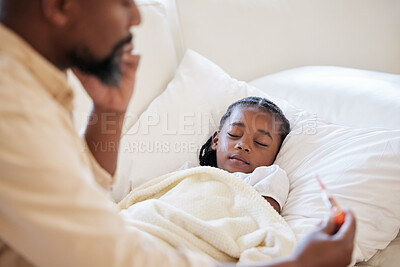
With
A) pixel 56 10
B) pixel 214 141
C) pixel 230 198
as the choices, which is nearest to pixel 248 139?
pixel 214 141

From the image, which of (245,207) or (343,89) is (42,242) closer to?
(245,207)

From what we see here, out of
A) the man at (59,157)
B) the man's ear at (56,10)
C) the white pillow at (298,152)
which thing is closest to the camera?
the man at (59,157)

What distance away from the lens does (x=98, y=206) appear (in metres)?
0.68

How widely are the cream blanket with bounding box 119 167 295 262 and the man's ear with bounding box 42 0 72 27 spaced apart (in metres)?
0.57

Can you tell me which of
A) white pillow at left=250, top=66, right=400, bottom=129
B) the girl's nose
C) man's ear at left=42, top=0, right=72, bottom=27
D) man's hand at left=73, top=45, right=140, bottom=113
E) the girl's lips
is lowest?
the girl's lips

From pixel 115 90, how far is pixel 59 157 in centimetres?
36

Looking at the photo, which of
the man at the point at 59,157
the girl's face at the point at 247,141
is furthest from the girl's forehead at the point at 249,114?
the man at the point at 59,157

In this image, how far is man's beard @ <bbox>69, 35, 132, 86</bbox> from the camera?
0.80 metres

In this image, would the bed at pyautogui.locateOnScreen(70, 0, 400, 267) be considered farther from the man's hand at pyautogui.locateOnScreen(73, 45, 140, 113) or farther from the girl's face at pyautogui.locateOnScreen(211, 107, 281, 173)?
the man's hand at pyautogui.locateOnScreen(73, 45, 140, 113)

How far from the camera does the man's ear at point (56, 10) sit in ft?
2.45

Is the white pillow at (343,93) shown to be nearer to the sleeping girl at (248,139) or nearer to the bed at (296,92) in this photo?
the bed at (296,92)

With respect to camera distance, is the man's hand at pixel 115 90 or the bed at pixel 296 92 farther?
the bed at pixel 296 92

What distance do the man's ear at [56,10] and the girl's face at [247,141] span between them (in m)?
0.91

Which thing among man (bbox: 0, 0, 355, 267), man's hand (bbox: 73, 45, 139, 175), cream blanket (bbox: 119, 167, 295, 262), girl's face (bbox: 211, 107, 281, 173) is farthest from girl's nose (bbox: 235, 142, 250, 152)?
man (bbox: 0, 0, 355, 267)
